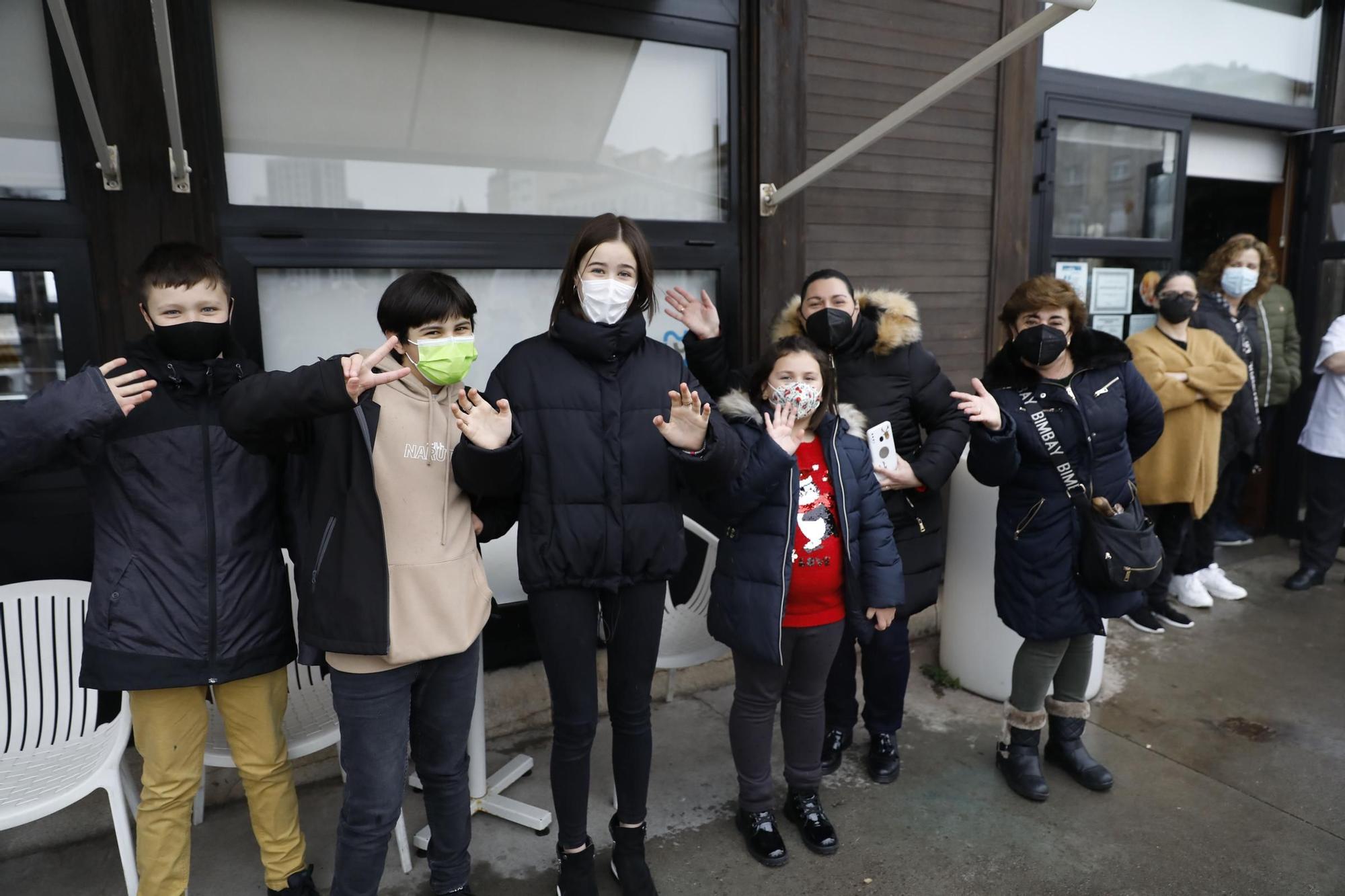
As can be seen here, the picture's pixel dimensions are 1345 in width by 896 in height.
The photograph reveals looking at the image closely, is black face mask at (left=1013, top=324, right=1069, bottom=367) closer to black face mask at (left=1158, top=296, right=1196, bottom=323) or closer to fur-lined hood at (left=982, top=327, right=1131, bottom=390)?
fur-lined hood at (left=982, top=327, right=1131, bottom=390)

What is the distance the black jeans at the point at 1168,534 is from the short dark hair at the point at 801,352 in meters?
2.73

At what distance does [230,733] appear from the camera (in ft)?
7.72

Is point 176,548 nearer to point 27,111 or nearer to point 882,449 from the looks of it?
point 27,111

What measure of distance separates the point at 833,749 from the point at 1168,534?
2.54 metres

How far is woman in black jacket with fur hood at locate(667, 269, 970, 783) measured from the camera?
9.95ft

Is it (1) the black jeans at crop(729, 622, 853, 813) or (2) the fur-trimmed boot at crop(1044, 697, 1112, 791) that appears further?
(2) the fur-trimmed boot at crop(1044, 697, 1112, 791)

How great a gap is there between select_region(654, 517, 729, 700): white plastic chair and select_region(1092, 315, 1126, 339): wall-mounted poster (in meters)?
3.20

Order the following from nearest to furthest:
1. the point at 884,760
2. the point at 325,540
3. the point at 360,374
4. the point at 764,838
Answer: the point at 360,374
the point at 325,540
the point at 764,838
the point at 884,760

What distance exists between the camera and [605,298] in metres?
2.35

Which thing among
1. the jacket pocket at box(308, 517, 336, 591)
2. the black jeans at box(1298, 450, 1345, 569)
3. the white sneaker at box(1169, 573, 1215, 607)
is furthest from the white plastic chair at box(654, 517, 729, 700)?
the black jeans at box(1298, 450, 1345, 569)

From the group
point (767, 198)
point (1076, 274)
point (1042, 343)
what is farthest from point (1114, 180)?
point (1042, 343)

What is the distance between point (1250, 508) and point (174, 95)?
668cm

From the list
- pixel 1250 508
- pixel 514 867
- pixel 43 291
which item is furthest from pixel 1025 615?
pixel 1250 508

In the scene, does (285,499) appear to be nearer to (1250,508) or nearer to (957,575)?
(957,575)
